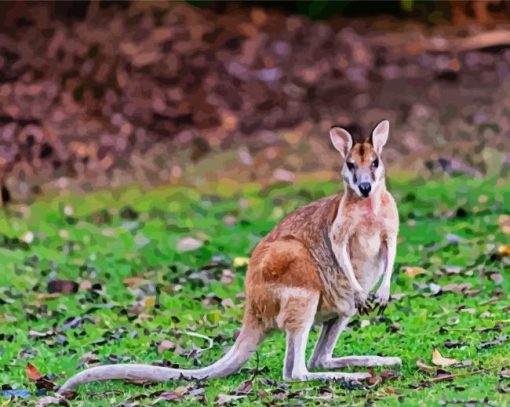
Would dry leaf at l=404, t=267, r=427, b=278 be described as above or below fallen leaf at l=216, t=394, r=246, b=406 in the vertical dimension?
above

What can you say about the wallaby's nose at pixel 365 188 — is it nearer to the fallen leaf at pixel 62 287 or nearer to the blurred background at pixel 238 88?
the fallen leaf at pixel 62 287

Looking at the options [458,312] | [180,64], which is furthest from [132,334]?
[180,64]

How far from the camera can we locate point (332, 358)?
6.06 meters

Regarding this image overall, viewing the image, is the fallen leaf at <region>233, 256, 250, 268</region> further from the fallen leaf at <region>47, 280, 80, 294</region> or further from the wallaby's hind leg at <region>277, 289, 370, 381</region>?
the wallaby's hind leg at <region>277, 289, 370, 381</region>

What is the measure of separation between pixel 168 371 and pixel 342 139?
50.7 inches

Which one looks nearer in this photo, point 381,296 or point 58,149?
point 381,296

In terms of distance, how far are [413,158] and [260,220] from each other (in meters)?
2.72

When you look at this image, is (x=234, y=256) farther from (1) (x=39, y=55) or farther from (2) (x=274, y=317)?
(1) (x=39, y=55)

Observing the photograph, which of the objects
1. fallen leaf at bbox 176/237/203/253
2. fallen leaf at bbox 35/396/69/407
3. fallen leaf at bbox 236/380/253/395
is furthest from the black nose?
fallen leaf at bbox 176/237/203/253

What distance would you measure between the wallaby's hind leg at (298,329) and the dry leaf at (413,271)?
8.92 feet

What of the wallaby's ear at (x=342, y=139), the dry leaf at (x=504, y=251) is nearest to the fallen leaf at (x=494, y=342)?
the wallaby's ear at (x=342, y=139)

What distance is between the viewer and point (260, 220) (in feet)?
35.9

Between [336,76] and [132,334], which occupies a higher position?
[336,76]

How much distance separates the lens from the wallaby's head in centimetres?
562
